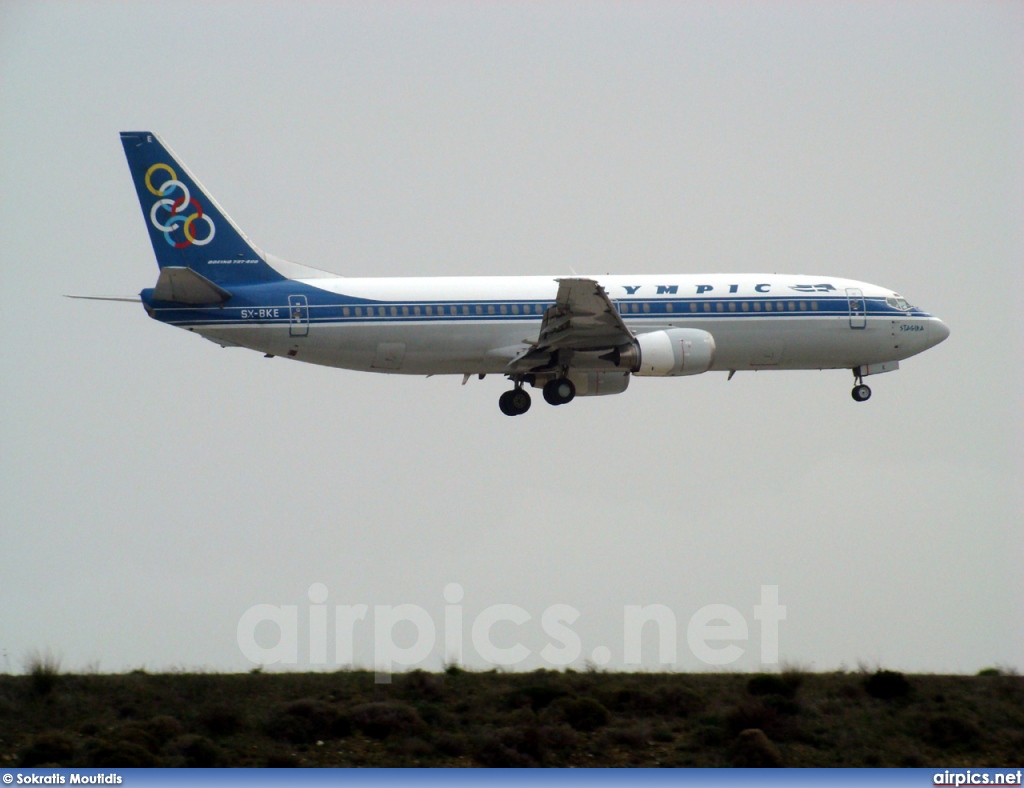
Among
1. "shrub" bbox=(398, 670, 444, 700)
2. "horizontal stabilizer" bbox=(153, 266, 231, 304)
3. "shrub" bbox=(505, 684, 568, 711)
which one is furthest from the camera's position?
"horizontal stabilizer" bbox=(153, 266, 231, 304)

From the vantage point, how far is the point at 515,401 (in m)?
54.4

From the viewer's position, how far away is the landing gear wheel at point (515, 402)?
179ft

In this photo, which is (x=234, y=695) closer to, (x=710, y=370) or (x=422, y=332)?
(x=422, y=332)

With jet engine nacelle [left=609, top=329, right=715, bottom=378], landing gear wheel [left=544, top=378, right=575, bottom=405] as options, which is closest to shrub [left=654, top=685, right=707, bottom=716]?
jet engine nacelle [left=609, top=329, right=715, bottom=378]

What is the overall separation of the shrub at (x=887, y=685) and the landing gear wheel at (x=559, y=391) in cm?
1393

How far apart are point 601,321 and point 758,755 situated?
15.6 meters

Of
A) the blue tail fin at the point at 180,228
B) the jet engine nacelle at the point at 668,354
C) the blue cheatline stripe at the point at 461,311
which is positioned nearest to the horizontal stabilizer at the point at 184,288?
Result: the blue cheatline stripe at the point at 461,311

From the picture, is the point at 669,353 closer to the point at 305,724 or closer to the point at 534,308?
the point at 534,308

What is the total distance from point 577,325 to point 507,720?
44.8ft

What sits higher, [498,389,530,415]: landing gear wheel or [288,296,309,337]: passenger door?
[288,296,309,337]: passenger door

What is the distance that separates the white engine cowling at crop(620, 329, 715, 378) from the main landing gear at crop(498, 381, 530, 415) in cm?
492

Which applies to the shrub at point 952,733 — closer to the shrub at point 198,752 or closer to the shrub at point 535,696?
the shrub at point 535,696

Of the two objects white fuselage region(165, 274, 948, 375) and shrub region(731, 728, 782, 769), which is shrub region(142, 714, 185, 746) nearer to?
white fuselage region(165, 274, 948, 375)

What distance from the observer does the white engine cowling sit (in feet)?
166
